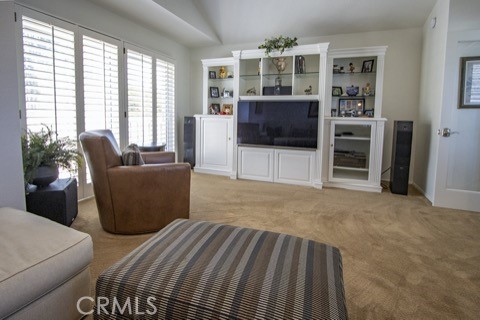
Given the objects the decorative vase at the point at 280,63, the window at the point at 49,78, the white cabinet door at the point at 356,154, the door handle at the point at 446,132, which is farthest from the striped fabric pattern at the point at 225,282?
the decorative vase at the point at 280,63

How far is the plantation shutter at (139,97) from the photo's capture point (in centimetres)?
410

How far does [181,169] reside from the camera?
2521 millimetres

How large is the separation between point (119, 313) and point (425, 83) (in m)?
4.75

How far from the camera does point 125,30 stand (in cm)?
400

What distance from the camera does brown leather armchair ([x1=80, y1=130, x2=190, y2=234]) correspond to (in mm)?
2340

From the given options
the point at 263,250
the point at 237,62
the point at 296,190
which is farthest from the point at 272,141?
the point at 263,250

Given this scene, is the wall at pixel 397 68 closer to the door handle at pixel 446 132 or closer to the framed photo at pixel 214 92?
the door handle at pixel 446 132

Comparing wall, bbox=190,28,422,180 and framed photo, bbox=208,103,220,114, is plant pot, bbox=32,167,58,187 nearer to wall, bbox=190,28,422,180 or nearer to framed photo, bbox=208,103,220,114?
framed photo, bbox=208,103,220,114

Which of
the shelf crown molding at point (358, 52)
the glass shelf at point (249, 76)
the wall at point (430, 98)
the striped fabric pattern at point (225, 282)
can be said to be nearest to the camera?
the striped fabric pattern at point (225, 282)

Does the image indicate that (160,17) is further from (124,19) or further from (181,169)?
(181,169)

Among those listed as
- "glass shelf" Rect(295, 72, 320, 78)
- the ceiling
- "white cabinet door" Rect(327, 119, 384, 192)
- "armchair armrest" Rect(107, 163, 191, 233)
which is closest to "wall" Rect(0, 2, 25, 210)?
"armchair armrest" Rect(107, 163, 191, 233)

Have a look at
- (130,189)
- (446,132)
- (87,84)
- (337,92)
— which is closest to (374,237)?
(446,132)

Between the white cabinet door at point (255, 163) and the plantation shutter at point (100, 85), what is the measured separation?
2052mm

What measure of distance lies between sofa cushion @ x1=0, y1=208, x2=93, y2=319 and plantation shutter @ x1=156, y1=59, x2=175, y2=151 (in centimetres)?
348
